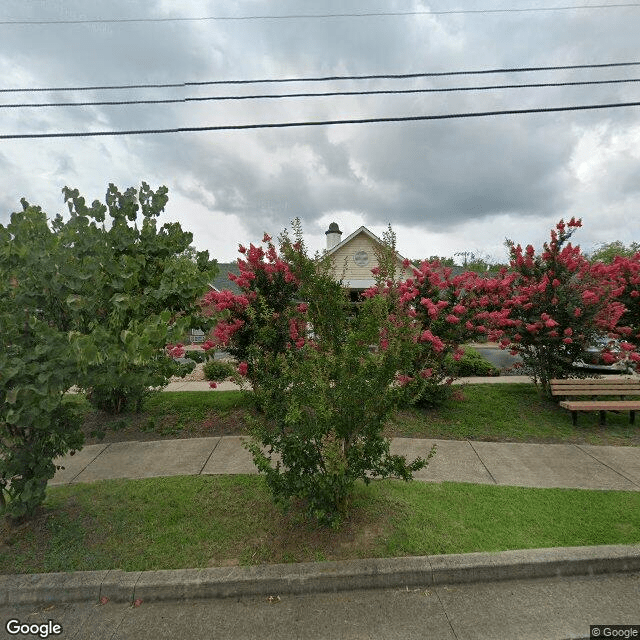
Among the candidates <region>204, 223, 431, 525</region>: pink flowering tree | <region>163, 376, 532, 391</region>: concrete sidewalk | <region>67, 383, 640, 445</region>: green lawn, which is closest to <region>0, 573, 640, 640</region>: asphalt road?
<region>204, 223, 431, 525</region>: pink flowering tree

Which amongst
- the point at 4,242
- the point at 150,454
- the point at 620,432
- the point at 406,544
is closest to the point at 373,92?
the point at 4,242

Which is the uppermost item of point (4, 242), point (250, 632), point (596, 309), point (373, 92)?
point (373, 92)

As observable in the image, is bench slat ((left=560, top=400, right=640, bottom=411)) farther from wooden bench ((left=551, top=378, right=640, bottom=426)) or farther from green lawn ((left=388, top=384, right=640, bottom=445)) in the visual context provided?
green lawn ((left=388, top=384, right=640, bottom=445))

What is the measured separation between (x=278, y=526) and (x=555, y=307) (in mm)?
6249

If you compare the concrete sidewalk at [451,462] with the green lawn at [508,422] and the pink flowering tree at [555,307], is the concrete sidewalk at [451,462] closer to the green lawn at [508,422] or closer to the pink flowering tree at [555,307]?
the green lawn at [508,422]

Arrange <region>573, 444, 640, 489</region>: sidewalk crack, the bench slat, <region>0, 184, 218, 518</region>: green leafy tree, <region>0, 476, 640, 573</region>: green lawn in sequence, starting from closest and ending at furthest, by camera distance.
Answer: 1. <region>0, 184, 218, 518</region>: green leafy tree
2. <region>0, 476, 640, 573</region>: green lawn
3. <region>573, 444, 640, 489</region>: sidewalk crack
4. the bench slat

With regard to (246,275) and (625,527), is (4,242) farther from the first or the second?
(625,527)

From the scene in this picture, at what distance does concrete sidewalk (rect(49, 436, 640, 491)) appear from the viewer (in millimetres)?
4605

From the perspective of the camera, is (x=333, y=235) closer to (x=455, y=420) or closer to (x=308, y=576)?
(x=455, y=420)

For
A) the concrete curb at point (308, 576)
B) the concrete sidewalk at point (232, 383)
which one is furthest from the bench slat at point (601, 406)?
the concrete curb at point (308, 576)

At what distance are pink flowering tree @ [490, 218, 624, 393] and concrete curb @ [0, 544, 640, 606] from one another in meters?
4.21

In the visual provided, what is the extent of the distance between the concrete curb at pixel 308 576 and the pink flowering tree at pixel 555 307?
4.21 metres

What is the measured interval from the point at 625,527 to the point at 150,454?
5658 mm

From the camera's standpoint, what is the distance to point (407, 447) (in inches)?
222
